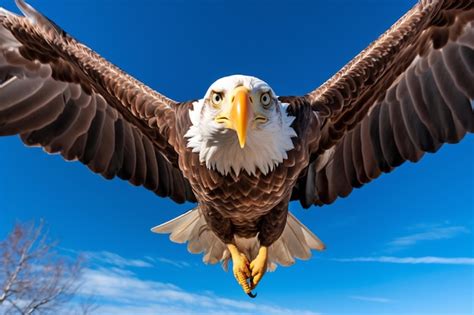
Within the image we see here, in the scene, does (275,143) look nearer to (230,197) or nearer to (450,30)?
(230,197)

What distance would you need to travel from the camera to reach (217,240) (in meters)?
5.34

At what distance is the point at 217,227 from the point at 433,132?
2.14 metres

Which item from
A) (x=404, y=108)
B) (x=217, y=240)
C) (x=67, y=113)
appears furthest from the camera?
(x=217, y=240)

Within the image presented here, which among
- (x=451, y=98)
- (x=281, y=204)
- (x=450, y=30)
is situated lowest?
(x=281, y=204)

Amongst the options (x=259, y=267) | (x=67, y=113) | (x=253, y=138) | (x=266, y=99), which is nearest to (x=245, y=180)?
(x=253, y=138)

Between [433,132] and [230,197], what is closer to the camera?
[230,197]

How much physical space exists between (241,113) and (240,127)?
0.26ft

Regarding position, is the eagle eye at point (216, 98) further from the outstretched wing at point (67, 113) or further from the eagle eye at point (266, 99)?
the outstretched wing at point (67, 113)

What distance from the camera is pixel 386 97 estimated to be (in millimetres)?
4629

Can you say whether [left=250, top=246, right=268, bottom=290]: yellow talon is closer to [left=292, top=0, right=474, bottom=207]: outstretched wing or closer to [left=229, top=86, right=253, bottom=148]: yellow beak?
[left=292, top=0, right=474, bottom=207]: outstretched wing

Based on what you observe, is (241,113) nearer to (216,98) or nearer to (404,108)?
(216,98)

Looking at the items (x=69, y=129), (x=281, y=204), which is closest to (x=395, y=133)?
(x=281, y=204)

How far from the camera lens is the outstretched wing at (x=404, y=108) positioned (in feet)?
13.8

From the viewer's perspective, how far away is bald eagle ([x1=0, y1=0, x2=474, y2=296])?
3.49 meters
